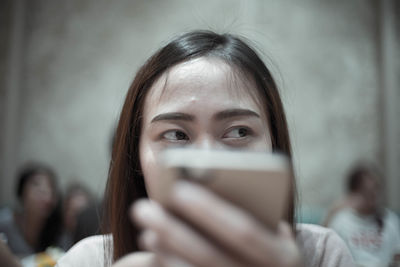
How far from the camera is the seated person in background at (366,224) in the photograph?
157cm

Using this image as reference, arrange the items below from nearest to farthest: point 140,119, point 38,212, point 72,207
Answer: point 140,119, point 38,212, point 72,207

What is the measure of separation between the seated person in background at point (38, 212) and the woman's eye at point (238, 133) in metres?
2.10

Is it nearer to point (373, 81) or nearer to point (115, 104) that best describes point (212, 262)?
point (115, 104)

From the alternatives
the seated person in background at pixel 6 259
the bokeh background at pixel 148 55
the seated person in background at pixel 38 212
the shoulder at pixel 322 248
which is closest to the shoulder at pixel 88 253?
the seated person in background at pixel 6 259

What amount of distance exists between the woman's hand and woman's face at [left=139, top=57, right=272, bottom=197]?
26 centimetres

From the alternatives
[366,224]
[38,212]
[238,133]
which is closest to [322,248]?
[238,133]

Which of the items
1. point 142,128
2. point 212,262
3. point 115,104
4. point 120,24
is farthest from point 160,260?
point 120,24

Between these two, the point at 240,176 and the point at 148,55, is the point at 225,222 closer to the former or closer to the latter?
the point at 240,176

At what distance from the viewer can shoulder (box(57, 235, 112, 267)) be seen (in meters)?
0.71

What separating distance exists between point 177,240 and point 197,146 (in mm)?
279

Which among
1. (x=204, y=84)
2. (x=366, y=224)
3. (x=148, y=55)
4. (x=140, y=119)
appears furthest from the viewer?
(x=148, y=55)

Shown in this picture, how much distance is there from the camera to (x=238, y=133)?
1.94 ft

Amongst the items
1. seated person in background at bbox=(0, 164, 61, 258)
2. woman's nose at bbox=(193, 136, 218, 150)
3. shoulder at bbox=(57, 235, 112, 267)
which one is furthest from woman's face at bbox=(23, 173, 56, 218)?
woman's nose at bbox=(193, 136, 218, 150)

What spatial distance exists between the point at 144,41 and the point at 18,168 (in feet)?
5.83
